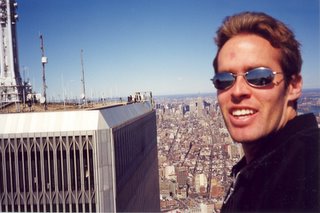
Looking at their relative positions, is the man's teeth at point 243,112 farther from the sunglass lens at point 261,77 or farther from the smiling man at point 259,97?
the sunglass lens at point 261,77

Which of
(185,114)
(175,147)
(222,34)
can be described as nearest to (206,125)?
(175,147)

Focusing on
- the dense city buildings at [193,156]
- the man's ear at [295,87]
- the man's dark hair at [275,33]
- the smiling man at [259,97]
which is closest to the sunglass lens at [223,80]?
the smiling man at [259,97]

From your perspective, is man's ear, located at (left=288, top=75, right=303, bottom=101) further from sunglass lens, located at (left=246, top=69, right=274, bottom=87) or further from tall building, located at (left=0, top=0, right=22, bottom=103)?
tall building, located at (left=0, top=0, right=22, bottom=103)

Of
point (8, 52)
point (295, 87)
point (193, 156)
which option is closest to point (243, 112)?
point (295, 87)

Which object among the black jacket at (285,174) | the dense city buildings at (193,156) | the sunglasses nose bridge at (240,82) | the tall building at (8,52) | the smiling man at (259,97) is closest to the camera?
the black jacket at (285,174)

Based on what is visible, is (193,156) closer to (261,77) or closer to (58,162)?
(58,162)

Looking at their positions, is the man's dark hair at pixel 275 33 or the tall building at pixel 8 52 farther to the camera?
the tall building at pixel 8 52
